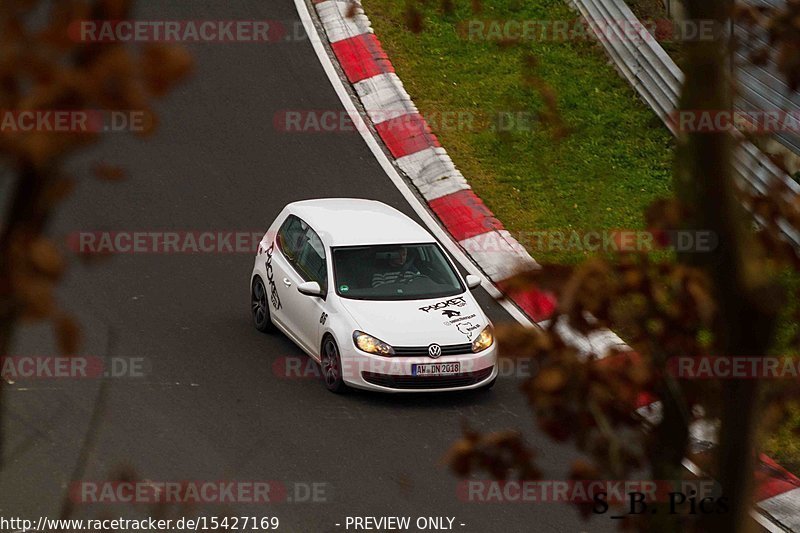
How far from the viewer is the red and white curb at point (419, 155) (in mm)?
13797

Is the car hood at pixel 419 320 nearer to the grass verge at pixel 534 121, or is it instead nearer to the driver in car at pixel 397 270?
the driver in car at pixel 397 270

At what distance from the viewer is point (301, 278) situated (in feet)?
40.5

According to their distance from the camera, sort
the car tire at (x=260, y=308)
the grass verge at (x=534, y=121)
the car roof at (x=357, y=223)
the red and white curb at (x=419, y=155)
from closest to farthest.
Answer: the car roof at (x=357, y=223)
the car tire at (x=260, y=308)
the red and white curb at (x=419, y=155)
the grass verge at (x=534, y=121)

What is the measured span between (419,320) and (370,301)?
1.80ft

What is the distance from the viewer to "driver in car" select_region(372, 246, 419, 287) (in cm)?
1207

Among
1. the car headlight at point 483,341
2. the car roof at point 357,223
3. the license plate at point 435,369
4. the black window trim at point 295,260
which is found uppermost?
the car roof at point 357,223

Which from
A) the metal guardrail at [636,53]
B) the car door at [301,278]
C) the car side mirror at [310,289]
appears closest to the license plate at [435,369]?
the car door at [301,278]

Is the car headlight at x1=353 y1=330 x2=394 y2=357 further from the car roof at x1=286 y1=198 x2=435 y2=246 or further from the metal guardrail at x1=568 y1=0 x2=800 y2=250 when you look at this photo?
the metal guardrail at x1=568 y1=0 x2=800 y2=250

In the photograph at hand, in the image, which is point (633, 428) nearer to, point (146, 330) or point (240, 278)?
point (146, 330)

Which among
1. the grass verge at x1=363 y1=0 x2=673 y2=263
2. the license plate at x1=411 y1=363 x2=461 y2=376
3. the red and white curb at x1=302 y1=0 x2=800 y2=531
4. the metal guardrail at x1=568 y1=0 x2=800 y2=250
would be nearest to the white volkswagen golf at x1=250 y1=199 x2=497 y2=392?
the license plate at x1=411 y1=363 x2=461 y2=376

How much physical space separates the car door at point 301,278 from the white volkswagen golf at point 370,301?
0.04ft

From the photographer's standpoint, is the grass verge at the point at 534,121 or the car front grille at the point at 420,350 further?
the grass verge at the point at 534,121

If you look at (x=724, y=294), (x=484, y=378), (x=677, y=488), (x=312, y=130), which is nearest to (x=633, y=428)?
(x=677, y=488)

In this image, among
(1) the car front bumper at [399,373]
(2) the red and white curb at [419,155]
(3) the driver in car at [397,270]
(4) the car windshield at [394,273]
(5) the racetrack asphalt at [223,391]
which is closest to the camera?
(5) the racetrack asphalt at [223,391]
